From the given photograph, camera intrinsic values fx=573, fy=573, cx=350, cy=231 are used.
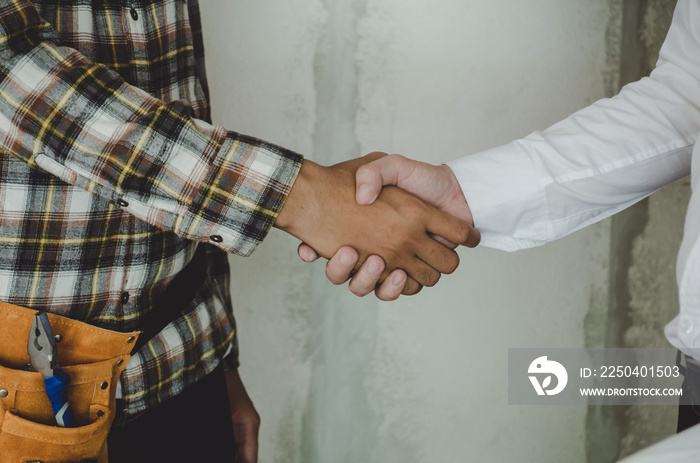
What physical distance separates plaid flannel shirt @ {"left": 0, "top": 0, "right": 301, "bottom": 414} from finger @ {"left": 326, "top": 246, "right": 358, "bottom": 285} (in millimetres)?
152

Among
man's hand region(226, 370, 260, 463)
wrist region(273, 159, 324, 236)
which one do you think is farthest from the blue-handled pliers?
man's hand region(226, 370, 260, 463)

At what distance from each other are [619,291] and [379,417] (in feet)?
2.78

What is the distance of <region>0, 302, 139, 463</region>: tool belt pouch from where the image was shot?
0.73 m

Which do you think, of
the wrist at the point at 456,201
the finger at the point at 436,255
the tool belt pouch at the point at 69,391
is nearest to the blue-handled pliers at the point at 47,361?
the tool belt pouch at the point at 69,391

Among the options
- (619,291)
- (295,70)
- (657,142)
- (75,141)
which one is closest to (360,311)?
(295,70)

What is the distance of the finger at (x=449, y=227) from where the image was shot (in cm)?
98

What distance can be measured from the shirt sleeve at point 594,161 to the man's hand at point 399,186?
0.09 feet

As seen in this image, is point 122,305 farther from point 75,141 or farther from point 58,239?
point 75,141

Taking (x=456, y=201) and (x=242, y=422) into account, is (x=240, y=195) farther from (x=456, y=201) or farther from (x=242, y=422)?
(x=242, y=422)

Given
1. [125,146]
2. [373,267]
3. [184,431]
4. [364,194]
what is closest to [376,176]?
[364,194]

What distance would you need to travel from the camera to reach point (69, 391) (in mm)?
777

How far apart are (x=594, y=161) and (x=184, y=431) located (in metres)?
0.85

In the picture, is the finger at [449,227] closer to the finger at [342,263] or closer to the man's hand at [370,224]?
the man's hand at [370,224]

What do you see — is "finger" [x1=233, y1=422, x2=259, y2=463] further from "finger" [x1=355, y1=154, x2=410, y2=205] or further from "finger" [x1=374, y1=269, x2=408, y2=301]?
"finger" [x1=355, y1=154, x2=410, y2=205]
